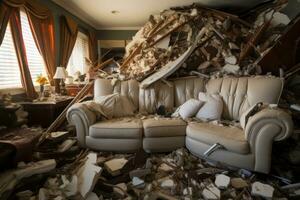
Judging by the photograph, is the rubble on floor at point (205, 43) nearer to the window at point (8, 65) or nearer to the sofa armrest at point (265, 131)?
the sofa armrest at point (265, 131)

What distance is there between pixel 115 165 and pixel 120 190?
0.40m

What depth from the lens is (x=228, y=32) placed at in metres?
3.63

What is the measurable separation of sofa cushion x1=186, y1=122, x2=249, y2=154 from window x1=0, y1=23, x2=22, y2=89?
8.15 ft

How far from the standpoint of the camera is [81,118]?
2.53m

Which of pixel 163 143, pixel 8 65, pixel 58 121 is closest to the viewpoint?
pixel 163 143

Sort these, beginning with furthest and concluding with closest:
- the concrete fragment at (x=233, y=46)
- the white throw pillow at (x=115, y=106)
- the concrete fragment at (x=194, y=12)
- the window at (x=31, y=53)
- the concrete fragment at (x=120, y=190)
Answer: the concrete fragment at (x=194, y=12)
the concrete fragment at (x=233, y=46)
the window at (x=31, y=53)
the white throw pillow at (x=115, y=106)
the concrete fragment at (x=120, y=190)

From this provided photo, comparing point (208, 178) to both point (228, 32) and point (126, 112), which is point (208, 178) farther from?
point (228, 32)

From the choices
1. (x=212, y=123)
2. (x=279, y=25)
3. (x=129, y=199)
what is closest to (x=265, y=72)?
(x=279, y=25)

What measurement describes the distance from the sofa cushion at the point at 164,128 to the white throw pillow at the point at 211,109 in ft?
1.18

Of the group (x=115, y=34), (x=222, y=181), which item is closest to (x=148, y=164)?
(x=222, y=181)

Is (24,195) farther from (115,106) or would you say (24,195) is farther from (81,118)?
(115,106)

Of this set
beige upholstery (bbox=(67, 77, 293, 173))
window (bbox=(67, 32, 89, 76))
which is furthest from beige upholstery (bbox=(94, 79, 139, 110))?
window (bbox=(67, 32, 89, 76))

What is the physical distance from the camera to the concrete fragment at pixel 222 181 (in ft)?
6.15

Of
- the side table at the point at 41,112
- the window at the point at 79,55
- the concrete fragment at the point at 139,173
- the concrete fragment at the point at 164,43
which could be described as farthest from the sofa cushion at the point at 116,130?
the window at the point at 79,55
